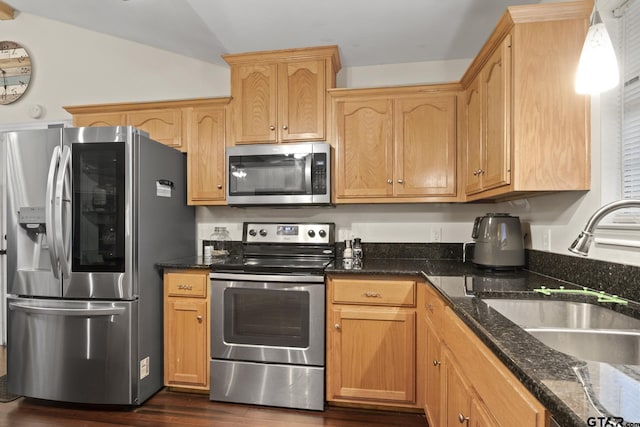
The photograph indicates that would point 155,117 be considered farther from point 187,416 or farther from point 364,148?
point 187,416

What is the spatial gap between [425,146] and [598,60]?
4.59ft

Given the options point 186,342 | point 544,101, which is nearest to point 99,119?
point 186,342

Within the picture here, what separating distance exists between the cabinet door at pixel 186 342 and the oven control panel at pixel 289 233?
2.29ft

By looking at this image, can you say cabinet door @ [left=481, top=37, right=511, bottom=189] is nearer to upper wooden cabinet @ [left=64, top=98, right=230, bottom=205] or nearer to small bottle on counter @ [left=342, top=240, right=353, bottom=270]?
small bottle on counter @ [left=342, top=240, right=353, bottom=270]

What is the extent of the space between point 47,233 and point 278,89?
6.01 ft

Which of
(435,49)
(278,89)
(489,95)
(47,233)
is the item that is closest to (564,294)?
(489,95)

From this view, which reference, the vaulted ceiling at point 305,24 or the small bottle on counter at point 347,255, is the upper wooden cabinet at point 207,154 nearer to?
the vaulted ceiling at point 305,24

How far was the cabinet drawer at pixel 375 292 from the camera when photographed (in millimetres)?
2115

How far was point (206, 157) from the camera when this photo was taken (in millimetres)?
2730

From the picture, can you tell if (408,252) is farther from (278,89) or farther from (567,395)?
(567,395)

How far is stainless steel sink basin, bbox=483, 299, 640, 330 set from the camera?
1.24 m

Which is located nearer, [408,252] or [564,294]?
[564,294]

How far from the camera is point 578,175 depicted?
1560mm

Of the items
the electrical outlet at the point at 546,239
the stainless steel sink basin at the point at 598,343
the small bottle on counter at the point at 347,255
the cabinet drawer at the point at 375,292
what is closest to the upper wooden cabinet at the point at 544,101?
the electrical outlet at the point at 546,239
